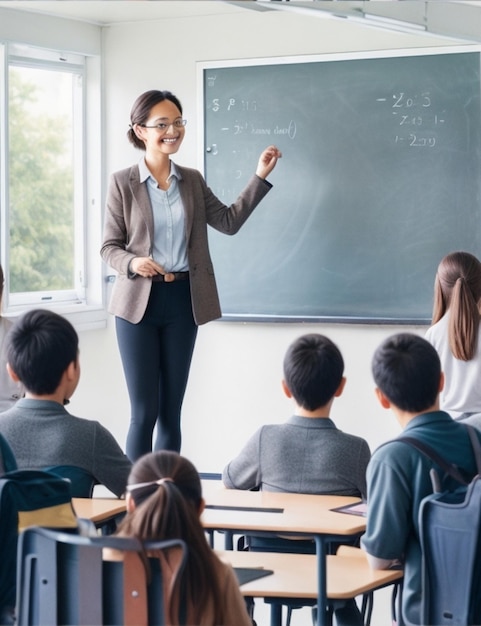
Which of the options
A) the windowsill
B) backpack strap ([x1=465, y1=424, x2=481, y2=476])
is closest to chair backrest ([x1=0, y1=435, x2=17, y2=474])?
backpack strap ([x1=465, y1=424, x2=481, y2=476])

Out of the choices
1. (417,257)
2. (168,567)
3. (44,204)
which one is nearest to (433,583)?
(168,567)

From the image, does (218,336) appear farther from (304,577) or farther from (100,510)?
(304,577)

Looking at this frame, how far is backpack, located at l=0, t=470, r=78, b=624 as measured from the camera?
2316mm

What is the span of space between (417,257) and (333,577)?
119 inches

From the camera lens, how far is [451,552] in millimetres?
2400

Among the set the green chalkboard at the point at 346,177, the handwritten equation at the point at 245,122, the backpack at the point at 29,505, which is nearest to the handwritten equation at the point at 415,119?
the green chalkboard at the point at 346,177

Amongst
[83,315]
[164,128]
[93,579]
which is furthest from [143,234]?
[93,579]

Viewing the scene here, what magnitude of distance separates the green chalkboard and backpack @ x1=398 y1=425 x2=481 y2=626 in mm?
2934

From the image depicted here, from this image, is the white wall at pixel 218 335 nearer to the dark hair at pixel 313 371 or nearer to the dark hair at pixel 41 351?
the dark hair at pixel 313 371

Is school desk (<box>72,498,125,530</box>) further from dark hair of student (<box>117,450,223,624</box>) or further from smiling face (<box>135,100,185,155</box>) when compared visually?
smiling face (<box>135,100,185,155</box>)

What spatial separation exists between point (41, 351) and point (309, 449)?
0.80 metres

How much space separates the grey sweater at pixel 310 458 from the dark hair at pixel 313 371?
0.06 m

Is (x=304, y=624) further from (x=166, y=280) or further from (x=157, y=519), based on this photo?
(x=157, y=519)

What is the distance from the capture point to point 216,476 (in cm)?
595
